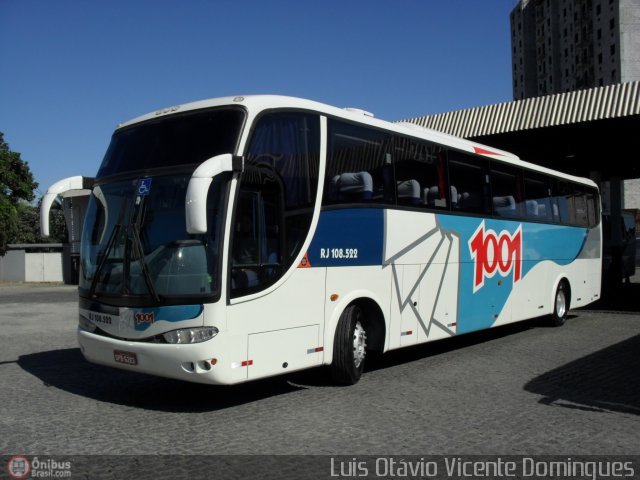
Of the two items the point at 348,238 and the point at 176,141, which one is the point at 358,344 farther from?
the point at 176,141

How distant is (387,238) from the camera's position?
893cm

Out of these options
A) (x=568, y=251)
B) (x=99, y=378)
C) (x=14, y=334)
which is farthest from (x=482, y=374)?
(x=14, y=334)

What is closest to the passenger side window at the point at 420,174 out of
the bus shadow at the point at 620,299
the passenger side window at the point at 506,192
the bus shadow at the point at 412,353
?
the passenger side window at the point at 506,192

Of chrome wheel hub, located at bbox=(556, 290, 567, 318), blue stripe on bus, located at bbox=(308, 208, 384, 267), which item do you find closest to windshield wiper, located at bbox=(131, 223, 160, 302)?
blue stripe on bus, located at bbox=(308, 208, 384, 267)

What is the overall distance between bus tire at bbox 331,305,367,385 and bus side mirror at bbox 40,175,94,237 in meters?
3.53

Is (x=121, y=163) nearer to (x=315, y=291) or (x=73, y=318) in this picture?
(x=315, y=291)

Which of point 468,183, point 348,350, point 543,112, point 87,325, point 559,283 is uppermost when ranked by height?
point 543,112

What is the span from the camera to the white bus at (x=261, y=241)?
6.60 meters

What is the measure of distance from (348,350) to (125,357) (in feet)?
8.63

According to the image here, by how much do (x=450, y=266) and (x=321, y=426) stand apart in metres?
4.90

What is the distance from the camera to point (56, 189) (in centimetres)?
798

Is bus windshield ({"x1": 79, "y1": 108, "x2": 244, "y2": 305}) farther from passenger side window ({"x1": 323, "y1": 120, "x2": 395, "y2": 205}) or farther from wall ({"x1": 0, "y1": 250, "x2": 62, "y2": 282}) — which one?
wall ({"x1": 0, "y1": 250, "x2": 62, "y2": 282})

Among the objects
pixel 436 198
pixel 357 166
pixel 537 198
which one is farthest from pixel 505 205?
pixel 357 166

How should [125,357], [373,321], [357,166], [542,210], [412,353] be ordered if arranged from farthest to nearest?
[542,210] < [412,353] < [373,321] < [357,166] < [125,357]
